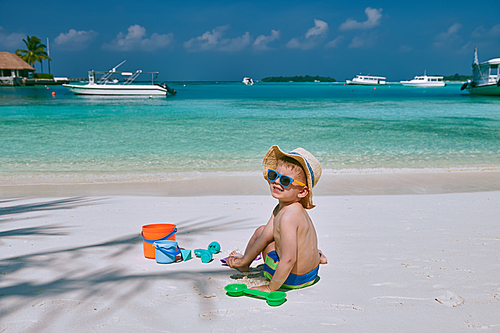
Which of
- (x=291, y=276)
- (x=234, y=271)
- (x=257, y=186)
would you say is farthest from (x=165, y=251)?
(x=257, y=186)

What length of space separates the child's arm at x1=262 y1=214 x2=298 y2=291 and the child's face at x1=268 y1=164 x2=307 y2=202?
0.52 feet

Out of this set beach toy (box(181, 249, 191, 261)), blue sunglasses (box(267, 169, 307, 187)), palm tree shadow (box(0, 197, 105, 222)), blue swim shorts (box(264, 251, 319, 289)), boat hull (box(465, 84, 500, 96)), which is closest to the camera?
blue sunglasses (box(267, 169, 307, 187))

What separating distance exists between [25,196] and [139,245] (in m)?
4.20

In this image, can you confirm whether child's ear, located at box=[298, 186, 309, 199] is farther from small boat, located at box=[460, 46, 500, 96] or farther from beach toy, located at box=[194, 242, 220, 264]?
small boat, located at box=[460, 46, 500, 96]

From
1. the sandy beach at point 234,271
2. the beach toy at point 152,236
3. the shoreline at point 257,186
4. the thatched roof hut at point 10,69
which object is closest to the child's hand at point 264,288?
the sandy beach at point 234,271

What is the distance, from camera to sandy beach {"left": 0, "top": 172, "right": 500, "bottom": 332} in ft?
8.35

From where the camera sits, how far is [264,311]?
8.75 feet

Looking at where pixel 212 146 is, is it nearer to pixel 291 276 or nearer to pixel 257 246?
pixel 257 246

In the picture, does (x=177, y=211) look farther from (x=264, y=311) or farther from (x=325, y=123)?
(x=325, y=123)

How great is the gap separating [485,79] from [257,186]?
53115 millimetres

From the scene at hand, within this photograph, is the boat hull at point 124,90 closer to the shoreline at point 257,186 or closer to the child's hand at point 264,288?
the shoreline at point 257,186

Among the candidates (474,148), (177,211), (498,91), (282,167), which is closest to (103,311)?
(282,167)

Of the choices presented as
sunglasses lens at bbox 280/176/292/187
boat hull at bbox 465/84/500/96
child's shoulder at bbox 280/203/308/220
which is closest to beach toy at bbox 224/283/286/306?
child's shoulder at bbox 280/203/308/220

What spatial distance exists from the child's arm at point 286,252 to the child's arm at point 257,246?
257 mm
